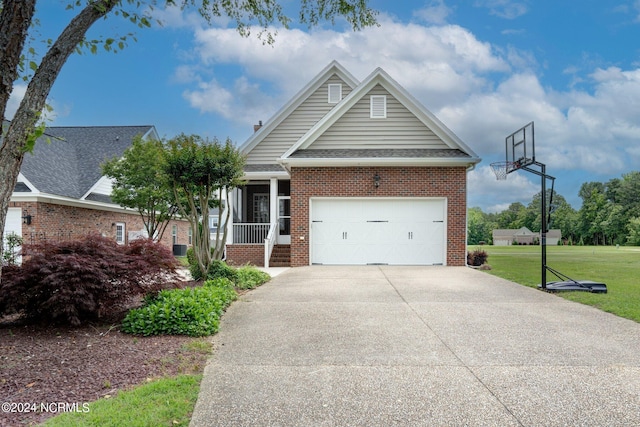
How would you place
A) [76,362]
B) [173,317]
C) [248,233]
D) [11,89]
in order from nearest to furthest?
[11,89]
[76,362]
[173,317]
[248,233]

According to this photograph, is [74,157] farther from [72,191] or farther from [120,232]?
[120,232]

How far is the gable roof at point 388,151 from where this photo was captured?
13000mm

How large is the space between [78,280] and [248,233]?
34.9ft

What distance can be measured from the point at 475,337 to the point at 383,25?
624 centimetres

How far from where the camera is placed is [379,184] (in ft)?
43.5

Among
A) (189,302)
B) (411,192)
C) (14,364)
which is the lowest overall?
(14,364)

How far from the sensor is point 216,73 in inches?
575

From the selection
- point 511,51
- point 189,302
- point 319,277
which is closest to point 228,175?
point 319,277

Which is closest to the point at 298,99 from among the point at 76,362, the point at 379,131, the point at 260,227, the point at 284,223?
the point at 379,131

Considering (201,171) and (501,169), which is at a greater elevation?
(501,169)

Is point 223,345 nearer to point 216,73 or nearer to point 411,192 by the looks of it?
point 411,192

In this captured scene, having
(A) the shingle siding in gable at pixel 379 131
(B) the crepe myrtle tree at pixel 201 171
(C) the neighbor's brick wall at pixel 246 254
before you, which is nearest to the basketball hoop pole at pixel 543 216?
(A) the shingle siding in gable at pixel 379 131

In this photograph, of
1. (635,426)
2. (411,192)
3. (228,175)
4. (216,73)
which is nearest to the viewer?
(635,426)

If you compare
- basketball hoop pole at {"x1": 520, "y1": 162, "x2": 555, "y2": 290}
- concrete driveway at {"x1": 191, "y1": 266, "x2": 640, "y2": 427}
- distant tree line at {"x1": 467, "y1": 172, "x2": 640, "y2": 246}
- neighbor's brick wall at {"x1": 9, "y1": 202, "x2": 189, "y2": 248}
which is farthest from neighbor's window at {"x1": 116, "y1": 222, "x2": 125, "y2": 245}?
distant tree line at {"x1": 467, "y1": 172, "x2": 640, "y2": 246}
